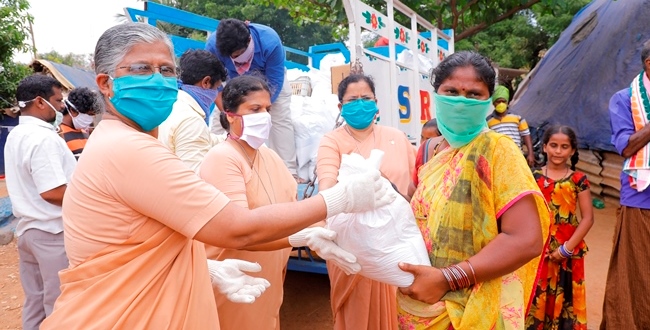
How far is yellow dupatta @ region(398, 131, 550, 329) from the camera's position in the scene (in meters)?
1.46

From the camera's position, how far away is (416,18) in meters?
5.71

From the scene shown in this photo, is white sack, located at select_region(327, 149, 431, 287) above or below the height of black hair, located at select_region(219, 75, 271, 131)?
below

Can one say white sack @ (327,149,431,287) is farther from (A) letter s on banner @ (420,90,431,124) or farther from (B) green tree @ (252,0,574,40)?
(B) green tree @ (252,0,574,40)

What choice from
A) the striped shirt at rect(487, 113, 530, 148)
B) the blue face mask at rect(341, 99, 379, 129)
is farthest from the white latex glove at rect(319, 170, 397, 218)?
the striped shirt at rect(487, 113, 530, 148)

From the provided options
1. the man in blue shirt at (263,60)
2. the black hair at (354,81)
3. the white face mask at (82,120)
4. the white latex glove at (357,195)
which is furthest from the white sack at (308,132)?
the white latex glove at (357,195)

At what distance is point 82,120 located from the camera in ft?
13.2

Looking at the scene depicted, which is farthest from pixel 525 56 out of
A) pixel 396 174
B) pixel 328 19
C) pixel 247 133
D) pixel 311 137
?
pixel 247 133

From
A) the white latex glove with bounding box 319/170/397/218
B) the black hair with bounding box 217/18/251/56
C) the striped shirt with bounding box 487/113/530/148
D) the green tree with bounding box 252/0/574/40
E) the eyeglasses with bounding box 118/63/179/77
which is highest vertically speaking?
the green tree with bounding box 252/0/574/40

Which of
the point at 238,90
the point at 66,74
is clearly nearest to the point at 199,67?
the point at 238,90

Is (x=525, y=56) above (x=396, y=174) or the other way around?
above

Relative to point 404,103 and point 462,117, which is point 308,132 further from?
point 462,117

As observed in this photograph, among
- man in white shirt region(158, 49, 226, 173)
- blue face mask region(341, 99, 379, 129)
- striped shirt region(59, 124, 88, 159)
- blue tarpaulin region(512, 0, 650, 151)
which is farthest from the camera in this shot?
blue tarpaulin region(512, 0, 650, 151)

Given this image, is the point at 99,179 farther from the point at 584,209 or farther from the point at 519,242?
the point at 584,209

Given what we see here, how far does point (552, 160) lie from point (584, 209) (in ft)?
1.27
